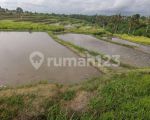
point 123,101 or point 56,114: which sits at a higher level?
point 123,101

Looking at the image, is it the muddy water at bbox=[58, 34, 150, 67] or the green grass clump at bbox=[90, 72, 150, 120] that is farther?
the muddy water at bbox=[58, 34, 150, 67]

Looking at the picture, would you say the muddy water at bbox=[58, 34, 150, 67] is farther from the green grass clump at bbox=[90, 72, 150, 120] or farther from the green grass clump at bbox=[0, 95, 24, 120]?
the green grass clump at bbox=[0, 95, 24, 120]

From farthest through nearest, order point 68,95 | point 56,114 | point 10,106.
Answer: point 68,95 < point 10,106 < point 56,114

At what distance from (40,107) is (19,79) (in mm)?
3199

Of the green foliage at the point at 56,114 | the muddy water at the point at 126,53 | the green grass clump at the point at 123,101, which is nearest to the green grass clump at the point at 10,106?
the green foliage at the point at 56,114

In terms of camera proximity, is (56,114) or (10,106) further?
(10,106)

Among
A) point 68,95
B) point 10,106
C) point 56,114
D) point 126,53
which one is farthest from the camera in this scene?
point 126,53

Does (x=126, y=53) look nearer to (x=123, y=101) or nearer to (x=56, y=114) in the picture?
(x=123, y=101)

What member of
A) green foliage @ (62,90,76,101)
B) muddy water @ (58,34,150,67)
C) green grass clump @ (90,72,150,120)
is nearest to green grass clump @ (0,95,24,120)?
green foliage @ (62,90,76,101)

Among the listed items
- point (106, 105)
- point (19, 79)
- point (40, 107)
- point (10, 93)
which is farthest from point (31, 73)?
point (106, 105)

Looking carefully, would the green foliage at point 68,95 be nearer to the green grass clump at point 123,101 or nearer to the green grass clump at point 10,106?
the green grass clump at point 123,101

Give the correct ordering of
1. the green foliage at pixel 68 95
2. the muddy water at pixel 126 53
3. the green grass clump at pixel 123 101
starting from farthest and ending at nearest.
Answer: the muddy water at pixel 126 53 < the green foliage at pixel 68 95 < the green grass clump at pixel 123 101

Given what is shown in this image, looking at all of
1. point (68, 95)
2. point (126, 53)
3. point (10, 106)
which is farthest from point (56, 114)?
point (126, 53)

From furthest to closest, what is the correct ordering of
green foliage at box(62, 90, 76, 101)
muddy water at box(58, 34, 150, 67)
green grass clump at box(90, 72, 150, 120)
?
muddy water at box(58, 34, 150, 67)
green foliage at box(62, 90, 76, 101)
green grass clump at box(90, 72, 150, 120)
